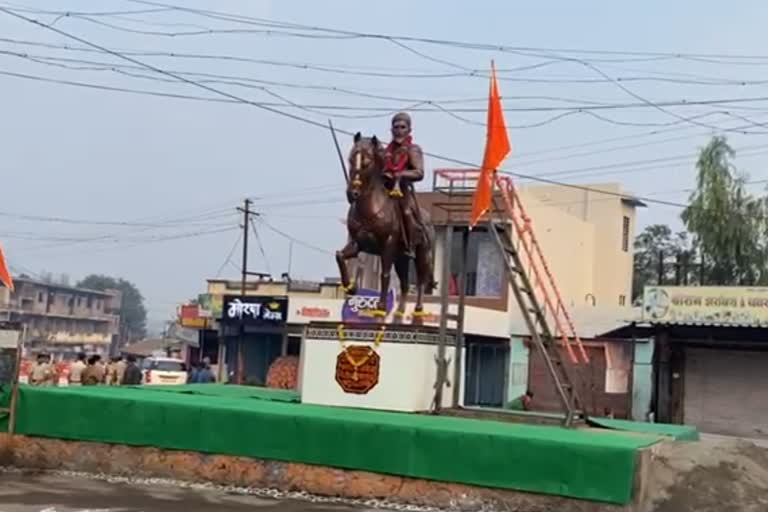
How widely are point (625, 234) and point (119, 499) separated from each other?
123 ft

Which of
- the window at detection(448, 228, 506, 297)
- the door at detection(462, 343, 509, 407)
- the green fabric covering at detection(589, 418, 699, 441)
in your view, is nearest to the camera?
the green fabric covering at detection(589, 418, 699, 441)

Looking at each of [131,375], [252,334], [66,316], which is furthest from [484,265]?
[66,316]

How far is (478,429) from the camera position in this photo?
10.4 meters

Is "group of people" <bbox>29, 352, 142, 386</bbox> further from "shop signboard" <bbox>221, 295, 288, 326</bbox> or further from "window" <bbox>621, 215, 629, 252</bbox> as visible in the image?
"window" <bbox>621, 215, 629, 252</bbox>

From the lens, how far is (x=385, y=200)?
1361 centimetres

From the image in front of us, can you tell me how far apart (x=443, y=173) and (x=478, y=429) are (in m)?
21.8

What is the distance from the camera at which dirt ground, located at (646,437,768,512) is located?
31.6 ft

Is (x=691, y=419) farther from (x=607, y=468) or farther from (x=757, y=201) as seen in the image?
(x=607, y=468)

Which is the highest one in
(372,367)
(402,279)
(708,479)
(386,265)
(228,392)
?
(386,265)

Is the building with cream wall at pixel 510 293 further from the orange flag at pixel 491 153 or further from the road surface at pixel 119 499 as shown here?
the road surface at pixel 119 499

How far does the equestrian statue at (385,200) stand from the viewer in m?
13.2

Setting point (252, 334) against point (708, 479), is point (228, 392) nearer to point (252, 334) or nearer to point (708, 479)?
point (708, 479)

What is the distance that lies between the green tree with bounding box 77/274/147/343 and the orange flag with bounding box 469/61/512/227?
134833mm

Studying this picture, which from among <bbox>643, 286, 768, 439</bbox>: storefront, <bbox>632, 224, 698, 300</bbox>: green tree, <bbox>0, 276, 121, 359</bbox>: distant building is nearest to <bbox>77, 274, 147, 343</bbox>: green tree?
<bbox>0, 276, 121, 359</bbox>: distant building
